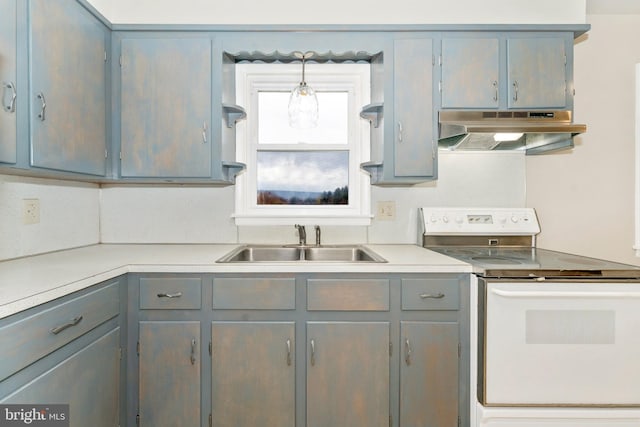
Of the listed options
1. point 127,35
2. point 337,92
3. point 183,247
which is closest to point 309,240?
point 183,247

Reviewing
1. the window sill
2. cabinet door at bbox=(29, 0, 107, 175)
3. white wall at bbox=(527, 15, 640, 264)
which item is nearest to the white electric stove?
white wall at bbox=(527, 15, 640, 264)

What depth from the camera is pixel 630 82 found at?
7.32 feet

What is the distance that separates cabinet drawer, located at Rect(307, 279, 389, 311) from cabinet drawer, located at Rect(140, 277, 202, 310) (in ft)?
1.66

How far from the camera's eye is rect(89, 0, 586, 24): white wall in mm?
2049

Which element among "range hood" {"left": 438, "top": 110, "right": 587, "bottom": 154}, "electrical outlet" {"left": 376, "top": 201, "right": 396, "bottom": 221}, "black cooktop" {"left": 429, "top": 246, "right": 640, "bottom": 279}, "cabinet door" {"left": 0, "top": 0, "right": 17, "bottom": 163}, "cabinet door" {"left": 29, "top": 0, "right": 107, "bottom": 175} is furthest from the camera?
"electrical outlet" {"left": 376, "top": 201, "right": 396, "bottom": 221}

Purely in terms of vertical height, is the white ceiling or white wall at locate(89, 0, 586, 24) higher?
the white ceiling

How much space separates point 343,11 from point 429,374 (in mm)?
1922

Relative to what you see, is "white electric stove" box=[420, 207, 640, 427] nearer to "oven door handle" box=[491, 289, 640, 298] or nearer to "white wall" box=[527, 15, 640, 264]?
"oven door handle" box=[491, 289, 640, 298]

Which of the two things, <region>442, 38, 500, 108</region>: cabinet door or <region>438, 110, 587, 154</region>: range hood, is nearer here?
<region>438, 110, 587, 154</region>: range hood

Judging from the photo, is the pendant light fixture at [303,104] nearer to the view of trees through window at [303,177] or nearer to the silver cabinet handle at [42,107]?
the view of trees through window at [303,177]

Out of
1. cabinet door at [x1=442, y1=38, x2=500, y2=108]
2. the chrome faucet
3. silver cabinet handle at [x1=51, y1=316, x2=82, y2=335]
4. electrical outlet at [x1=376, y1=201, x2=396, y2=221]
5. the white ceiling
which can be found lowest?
silver cabinet handle at [x1=51, y1=316, x2=82, y2=335]

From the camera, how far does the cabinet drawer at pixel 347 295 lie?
169cm

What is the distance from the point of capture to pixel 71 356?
4.28ft

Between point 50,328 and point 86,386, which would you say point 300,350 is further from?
point 50,328
